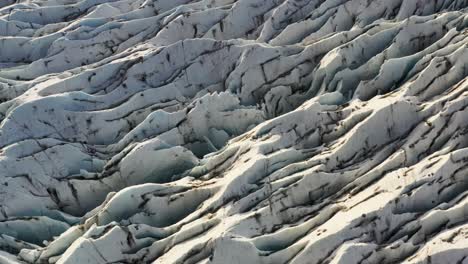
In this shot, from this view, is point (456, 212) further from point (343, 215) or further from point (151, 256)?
point (151, 256)

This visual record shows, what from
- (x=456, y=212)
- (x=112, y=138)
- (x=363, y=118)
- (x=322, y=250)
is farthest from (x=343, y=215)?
(x=112, y=138)

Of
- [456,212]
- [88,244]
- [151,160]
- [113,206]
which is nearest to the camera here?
[456,212]

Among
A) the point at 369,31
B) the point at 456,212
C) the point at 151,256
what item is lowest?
the point at 151,256

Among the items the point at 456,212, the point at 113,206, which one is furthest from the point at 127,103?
the point at 456,212

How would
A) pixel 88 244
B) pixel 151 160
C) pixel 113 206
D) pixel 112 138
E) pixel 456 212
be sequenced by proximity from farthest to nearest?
pixel 112 138
pixel 151 160
pixel 113 206
pixel 88 244
pixel 456 212

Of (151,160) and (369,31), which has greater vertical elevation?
(369,31)

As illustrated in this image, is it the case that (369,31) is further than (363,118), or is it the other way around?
(369,31)
